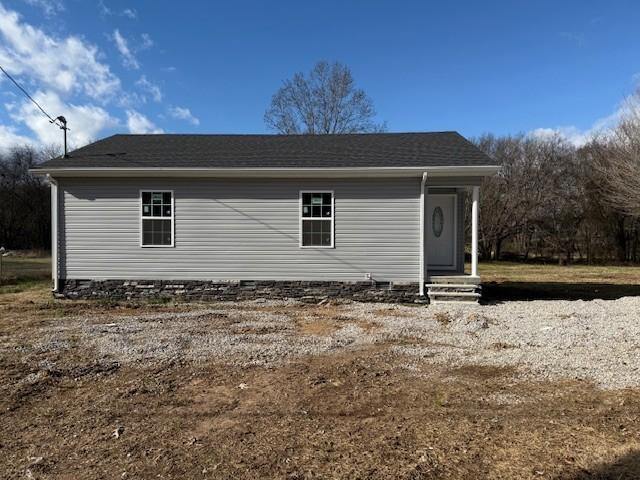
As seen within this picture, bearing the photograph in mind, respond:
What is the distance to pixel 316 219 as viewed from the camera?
9.47 metres

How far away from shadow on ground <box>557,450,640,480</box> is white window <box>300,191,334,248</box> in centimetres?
710

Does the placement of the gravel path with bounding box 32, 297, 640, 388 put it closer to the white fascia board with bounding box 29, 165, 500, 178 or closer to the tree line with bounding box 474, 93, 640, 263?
the white fascia board with bounding box 29, 165, 500, 178

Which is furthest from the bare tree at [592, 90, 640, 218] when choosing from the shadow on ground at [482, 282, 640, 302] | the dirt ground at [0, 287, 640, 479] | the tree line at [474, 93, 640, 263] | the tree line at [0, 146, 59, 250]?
the tree line at [0, 146, 59, 250]

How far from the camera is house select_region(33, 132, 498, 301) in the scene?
932 cm

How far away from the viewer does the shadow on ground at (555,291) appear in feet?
34.5

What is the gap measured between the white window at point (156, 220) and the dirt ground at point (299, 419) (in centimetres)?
422

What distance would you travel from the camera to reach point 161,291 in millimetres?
9539

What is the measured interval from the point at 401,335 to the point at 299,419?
321 cm

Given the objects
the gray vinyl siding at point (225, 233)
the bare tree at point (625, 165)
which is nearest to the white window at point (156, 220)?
the gray vinyl siding at point (225, 233)

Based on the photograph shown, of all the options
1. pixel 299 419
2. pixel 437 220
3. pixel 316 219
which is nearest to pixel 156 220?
pixel 316 219

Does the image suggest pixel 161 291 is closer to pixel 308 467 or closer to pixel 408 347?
pixel 408 347

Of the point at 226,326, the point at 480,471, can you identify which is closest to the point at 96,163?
the point at 226,326

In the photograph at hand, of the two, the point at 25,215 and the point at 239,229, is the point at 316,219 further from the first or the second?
the point at 25,215

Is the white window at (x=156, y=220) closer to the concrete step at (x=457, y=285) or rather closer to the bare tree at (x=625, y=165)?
the concrete step at (x=457, y=285)
